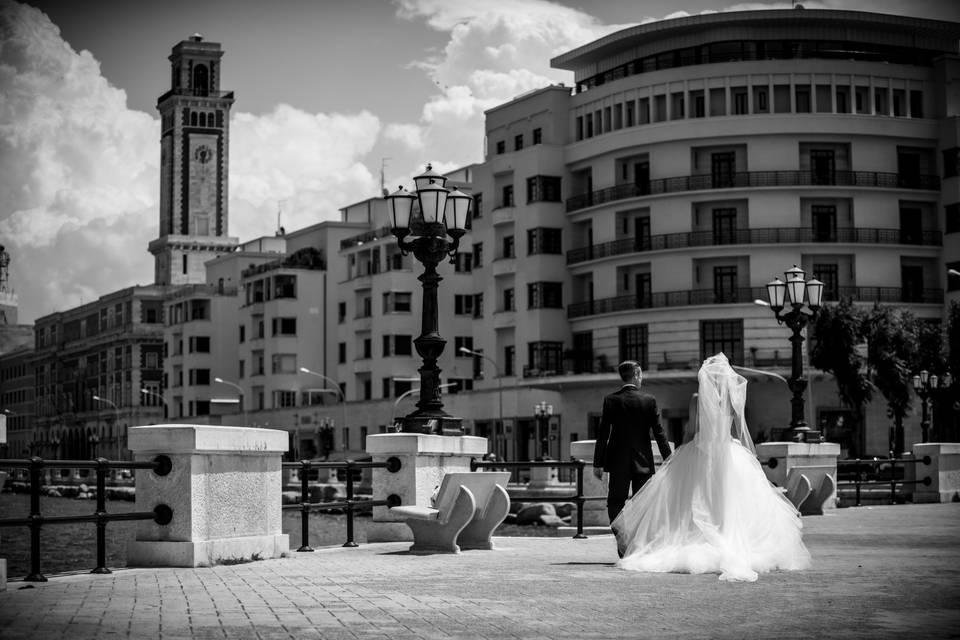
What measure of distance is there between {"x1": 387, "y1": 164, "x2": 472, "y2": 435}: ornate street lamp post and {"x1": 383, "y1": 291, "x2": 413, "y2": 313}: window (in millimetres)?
67393

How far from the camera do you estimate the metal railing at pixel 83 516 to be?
11375 millimetres

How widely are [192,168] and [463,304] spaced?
225 feet

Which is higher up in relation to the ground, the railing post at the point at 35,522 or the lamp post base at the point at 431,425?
the lamp post base at the point at 431,425

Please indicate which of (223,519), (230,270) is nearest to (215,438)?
(223,519)

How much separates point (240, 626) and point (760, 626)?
328cm

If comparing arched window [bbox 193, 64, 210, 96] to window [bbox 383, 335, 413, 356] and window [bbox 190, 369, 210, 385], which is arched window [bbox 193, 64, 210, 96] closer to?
window [bbox 190, 369, 210, 385]

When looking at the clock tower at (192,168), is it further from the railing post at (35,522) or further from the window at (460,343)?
the railing post at (35,522)

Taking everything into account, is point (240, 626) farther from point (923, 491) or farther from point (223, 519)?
point (923, 491)

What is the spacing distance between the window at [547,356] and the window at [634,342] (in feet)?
12.3

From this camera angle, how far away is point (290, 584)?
1164 centimetres

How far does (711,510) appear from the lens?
43.8 ft

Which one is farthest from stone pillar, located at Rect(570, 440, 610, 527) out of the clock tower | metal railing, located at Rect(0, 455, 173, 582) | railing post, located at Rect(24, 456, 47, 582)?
the clock tower

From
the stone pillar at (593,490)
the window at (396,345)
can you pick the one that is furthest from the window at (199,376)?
the stone pillar at (593,490)

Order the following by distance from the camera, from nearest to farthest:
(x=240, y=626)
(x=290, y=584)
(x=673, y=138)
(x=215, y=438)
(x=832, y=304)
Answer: (x=240, y=626) < (x=290, y=584) < (x=215, y=438) < (x=832, y=304) < (x=673, y=138)
